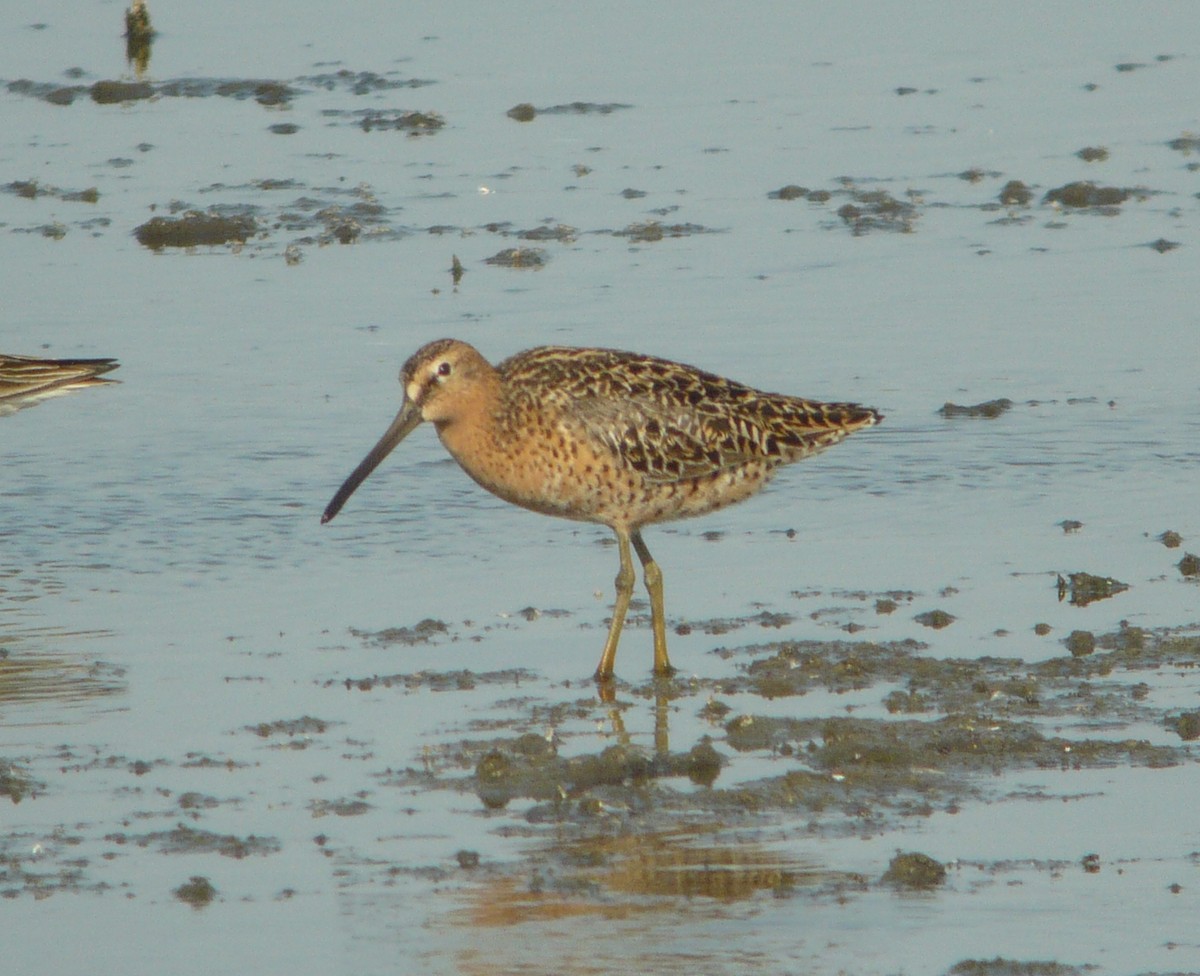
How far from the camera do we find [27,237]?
13.3 metres

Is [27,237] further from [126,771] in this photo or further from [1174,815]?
[1174,815]

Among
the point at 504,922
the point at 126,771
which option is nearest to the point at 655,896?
the point at 504,922

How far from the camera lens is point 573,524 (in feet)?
30.7

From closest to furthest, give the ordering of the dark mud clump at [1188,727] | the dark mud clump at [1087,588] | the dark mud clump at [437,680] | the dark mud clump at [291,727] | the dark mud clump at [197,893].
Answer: the dark mud clump at [197,893]
the dark mud clump at [1188,727]
the dark mud clump at [291,727]
the dark mud clump at [437,680]
the dark mud clump at [1087,588]

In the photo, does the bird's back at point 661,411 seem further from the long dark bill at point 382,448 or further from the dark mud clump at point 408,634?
the dark mud clump at point 408,634

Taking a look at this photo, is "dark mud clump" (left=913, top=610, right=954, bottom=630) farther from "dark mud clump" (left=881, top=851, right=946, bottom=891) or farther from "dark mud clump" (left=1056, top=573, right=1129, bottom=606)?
"dark mud clump" (left=881, top=851, right=946, bottom=891)

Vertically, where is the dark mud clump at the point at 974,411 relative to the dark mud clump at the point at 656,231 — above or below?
below

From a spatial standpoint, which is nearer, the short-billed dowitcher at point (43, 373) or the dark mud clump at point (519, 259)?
the short-billed dowitcher at point (43, 373)

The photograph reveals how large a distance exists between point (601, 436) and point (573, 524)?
161 centimetres

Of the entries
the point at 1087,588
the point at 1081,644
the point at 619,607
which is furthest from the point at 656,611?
the point at 1087,588

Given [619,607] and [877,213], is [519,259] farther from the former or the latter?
[619,607]

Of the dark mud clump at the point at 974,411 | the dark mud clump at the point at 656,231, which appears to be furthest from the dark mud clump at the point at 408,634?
the dark mud clump at the point at 656,231

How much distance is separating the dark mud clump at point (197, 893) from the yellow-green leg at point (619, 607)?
2037 millimetres

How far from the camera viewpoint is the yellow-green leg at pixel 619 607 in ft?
24.7
